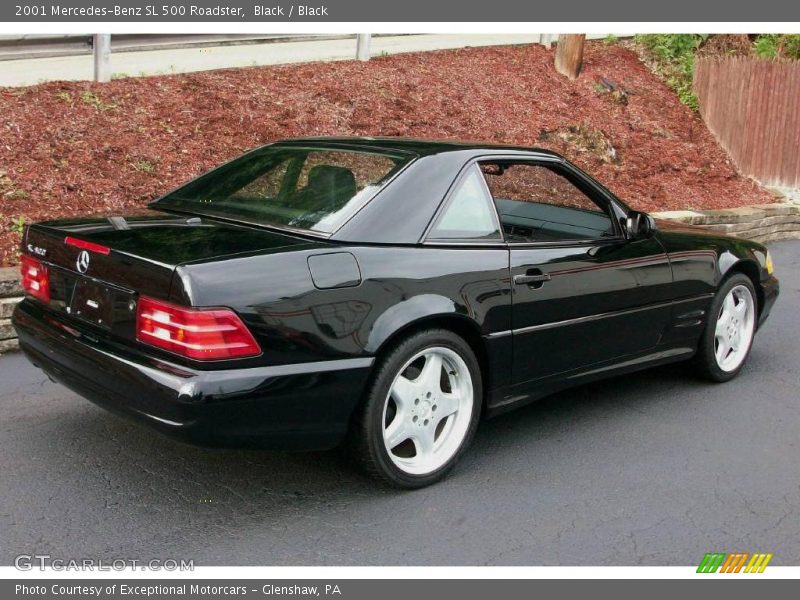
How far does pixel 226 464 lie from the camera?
14.2 feet

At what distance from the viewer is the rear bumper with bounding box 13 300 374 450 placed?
3443 mm

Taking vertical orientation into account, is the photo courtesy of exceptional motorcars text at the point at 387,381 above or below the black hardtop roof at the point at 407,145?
below

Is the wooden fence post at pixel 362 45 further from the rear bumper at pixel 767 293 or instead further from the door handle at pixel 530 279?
the door handle at pixel 530 279

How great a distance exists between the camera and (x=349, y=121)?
1023 cm

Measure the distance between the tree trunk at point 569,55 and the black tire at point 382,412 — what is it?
10.5 metres

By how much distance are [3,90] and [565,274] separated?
6456mm

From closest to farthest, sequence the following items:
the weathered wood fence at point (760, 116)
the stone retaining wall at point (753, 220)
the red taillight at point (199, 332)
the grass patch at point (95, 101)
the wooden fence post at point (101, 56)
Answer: the red taillight at point (199, 332) < the grass patch at point (95, 101) < the wooden fence post at point (101, 56) < the stone retaining wall at point (753, 220) < the weathered wood fence at point (760, 116)

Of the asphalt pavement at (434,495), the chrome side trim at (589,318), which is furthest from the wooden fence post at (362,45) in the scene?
the asphalt pavement at (434,495)

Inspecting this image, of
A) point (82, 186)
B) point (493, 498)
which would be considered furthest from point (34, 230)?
point (82, 186)

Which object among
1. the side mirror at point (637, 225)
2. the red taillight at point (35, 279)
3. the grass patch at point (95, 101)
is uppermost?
the grass patch at point (95, 101)

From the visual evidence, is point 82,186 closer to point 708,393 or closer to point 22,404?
point 22,404

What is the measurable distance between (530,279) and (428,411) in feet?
2.70

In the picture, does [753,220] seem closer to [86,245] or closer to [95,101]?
[95,101]

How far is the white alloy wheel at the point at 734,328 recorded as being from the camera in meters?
5.85
